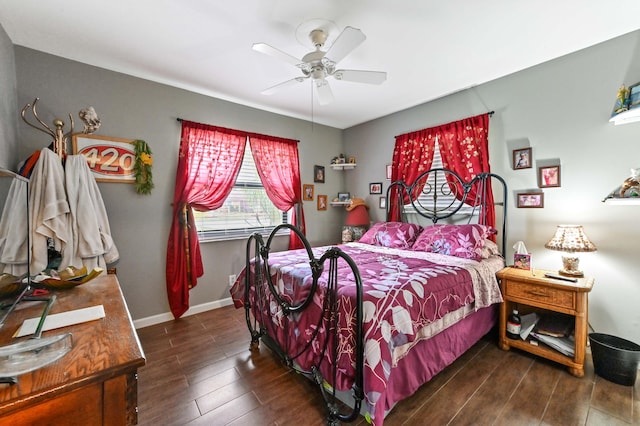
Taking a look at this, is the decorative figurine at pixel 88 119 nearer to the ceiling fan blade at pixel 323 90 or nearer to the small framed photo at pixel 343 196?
the ceiling fan blade at pixel 323 90

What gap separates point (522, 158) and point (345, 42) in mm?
2108

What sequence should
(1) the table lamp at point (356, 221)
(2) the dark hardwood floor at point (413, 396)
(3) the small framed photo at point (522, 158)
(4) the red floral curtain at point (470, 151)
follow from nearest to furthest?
(2) the dark hardwood floor at point (413, 396) → (3) the small framed photo at point (522, 158) → (4) the red floral curtain at point (470, 151) → (1) the table lamp at point (356, 221)

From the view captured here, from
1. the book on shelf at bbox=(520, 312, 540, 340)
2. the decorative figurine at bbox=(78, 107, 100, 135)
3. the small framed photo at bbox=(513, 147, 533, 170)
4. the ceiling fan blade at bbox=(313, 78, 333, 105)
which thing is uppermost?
the ceiling fan blade at bbox=(313, 78, 333, 105)

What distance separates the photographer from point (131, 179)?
2662 mm

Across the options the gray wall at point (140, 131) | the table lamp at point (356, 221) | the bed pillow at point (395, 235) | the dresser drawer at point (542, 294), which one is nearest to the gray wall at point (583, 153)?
the dresser drawer at point (542, 294)

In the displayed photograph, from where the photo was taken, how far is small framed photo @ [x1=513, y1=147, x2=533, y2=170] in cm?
252

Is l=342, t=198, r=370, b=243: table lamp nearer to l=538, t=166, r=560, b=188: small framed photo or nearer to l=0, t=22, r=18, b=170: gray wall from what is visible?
l=538, t=166, r=560, b=188: small framed photo

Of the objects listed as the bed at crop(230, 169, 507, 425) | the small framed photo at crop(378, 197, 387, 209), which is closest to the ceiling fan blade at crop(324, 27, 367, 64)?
the bed at crop(230, 169, 507, 425)

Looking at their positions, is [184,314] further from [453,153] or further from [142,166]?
[453,153]

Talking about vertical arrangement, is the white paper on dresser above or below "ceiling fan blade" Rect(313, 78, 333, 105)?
below

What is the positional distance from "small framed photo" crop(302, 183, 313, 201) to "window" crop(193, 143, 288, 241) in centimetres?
51

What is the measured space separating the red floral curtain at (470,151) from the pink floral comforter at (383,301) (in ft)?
2.11

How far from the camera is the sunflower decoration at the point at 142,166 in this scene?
8.77 feet

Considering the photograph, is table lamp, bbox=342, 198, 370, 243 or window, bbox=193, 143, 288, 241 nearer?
window, bbox=193, 143, 288, 241
